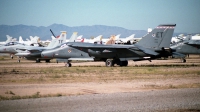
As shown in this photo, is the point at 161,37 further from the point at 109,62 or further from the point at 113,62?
the point at 109,62

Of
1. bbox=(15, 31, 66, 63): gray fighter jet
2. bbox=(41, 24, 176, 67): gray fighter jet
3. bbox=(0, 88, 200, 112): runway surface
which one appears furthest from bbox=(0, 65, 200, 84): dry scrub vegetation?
bbox=(15, 31, 66, 63): gray fighter jet

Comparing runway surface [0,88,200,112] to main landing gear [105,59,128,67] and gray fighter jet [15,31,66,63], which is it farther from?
gray fighter jet [15,31,66,63]

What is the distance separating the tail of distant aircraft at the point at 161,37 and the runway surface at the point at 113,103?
629 inches

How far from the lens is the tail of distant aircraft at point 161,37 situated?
28969 millimetres

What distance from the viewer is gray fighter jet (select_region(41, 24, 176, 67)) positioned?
28938 millimetres

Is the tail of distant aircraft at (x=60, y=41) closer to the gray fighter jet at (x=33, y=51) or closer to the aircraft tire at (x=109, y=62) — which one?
the gray fighter jet at (x=33, y=51)

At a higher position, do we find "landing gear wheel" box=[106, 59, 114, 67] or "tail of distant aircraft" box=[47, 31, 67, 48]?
"tail of distant aircraft" box=[47, 31, 67, 48]

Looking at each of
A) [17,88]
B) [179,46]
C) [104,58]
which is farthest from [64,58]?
[17,88]

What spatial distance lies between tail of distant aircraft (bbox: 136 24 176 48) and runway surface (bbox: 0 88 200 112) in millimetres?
15977

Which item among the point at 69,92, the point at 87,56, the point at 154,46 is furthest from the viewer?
the point at 87,56

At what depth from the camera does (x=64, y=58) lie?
1286 inches

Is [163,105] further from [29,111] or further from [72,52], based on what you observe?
[72,52]

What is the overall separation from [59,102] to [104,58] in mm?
20428

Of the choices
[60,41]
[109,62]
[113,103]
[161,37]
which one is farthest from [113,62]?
[113,103]
